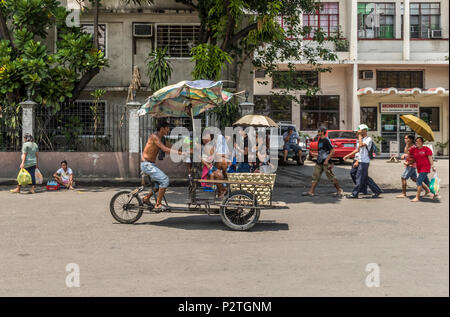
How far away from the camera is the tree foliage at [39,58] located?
15.3 meters

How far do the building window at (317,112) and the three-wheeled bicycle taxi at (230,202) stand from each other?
74.0 ft

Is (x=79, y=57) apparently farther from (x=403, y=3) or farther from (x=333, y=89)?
(x=403, y=3)

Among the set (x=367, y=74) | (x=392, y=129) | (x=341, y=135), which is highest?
(x=367, y=74)

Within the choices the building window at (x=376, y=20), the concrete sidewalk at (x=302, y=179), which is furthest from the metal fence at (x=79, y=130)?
the building window at (x=376, y=20)

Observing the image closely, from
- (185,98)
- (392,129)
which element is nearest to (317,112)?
(392,129)

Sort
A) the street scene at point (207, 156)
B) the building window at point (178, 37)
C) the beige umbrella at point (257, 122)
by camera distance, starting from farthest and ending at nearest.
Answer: the building window at point (178, 37), the beige umbrella at point (257, 122), the street scene at point (207, 156)

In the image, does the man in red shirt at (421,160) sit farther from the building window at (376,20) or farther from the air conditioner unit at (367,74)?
the building window at (376,20)

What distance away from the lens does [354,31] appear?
2886 cm

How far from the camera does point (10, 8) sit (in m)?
15.8

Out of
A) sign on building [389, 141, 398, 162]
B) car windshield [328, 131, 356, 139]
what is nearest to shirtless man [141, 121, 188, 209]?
car windshield [328, 131, 356, 139]

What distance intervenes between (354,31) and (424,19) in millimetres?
5024

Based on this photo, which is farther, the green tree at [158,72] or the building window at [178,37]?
the building window at [178,37]

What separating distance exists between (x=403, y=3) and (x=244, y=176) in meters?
26.1

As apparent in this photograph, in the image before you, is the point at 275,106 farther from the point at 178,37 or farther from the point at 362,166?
the point at 362,166
